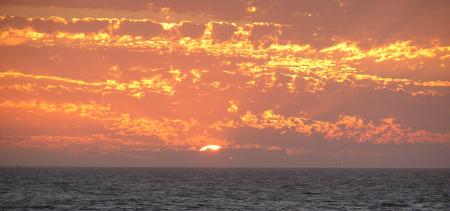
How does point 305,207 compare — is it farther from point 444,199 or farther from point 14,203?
point 14,203

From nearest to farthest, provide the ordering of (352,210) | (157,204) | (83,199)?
(352,210), (157,204), (83,199)

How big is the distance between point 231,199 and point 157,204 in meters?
14.9

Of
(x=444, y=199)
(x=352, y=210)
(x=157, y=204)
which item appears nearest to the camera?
(x=352, y=210)

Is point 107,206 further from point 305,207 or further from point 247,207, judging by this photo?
point 305,207

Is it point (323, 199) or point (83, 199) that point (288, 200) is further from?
point (83, 199)

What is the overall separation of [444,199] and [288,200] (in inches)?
1027

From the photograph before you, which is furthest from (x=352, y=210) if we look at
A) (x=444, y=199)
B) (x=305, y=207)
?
(x=444, y=199)

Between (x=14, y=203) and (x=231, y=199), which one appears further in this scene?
(x=231, y=199)

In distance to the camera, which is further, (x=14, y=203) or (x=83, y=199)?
(x=83, y=199)

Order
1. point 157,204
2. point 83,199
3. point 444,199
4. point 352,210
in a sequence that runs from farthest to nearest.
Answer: point 444,199 → point 83,199 → point 157,204 → point 352,210

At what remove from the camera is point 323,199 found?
93.9 m

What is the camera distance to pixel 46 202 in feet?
276

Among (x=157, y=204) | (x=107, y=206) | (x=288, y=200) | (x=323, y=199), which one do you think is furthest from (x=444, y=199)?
(x=107, y=206)

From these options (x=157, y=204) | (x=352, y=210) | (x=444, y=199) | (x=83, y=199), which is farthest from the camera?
(x=444, y=199)
